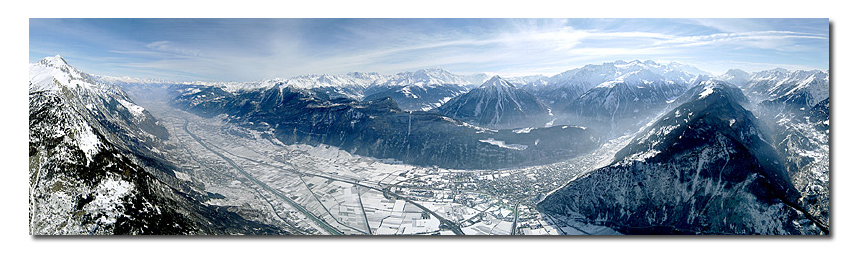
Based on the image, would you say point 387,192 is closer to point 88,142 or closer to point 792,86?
point 88,142

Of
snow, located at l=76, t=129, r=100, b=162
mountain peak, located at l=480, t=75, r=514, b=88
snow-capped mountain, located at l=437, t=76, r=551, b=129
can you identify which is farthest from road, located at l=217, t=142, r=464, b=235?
mountain peak, located at l=480, t=75, r=514, b=88

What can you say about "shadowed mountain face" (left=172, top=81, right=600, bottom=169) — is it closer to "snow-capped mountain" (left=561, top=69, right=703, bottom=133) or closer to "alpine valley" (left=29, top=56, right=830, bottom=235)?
"alpine valley" (left=29, top=56, right=830, bottom=235)

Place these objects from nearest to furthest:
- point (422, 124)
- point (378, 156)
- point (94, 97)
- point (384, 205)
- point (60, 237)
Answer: point (60, 237) → point (384, 205) → point (94, 97) → point (378, 156) → point (422, 124)

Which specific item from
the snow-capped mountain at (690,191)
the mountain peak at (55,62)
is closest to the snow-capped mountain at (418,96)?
the snow-capped mountain at (690,191)

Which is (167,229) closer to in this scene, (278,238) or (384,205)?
(278,238)

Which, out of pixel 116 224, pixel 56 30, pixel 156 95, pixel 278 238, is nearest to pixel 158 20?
pixel 56 30

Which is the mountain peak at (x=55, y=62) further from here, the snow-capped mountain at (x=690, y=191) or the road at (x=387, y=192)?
the snow-capped mountain at (x=690, y=191)

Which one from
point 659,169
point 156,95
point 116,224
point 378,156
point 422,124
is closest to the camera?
point 116,224
